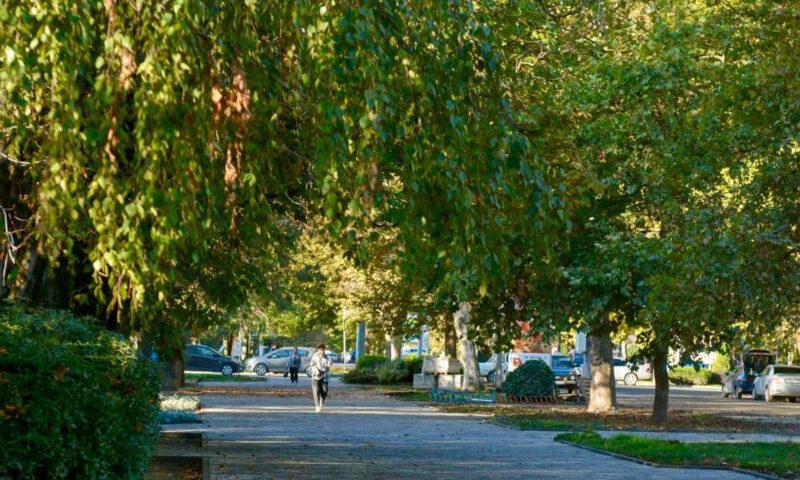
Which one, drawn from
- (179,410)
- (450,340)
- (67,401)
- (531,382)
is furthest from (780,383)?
(67,401)

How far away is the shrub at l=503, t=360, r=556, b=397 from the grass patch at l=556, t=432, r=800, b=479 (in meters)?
18.1

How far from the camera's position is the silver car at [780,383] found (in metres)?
55.0

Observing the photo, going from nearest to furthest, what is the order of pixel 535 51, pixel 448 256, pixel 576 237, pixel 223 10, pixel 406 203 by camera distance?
pixel 223 10
pixel 406 203
pixel 448 256
pixel 535 51
pixel 576 237

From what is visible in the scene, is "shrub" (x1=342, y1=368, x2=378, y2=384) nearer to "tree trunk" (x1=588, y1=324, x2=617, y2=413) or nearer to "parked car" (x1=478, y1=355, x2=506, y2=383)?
"parked car" (x1=478, y1=355, x2=506, y2=383)

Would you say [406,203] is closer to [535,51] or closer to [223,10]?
[223,10]

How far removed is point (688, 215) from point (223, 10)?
11.6m

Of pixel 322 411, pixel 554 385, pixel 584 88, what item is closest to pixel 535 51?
pixel 584 88

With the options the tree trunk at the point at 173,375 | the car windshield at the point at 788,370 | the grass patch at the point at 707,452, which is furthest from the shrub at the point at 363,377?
the grass patch at the point at 707,452

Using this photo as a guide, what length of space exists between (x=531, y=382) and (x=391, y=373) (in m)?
17.3

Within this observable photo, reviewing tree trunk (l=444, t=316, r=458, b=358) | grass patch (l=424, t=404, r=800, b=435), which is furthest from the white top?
tree trunk (l=444, t=316, r=458, b=358)

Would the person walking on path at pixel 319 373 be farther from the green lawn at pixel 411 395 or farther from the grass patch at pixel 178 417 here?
the green lawn at pixel 411 395

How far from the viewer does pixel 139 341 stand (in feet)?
64.4

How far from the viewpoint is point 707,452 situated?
2053 centimetres

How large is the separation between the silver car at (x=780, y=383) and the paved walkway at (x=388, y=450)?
2562cm
